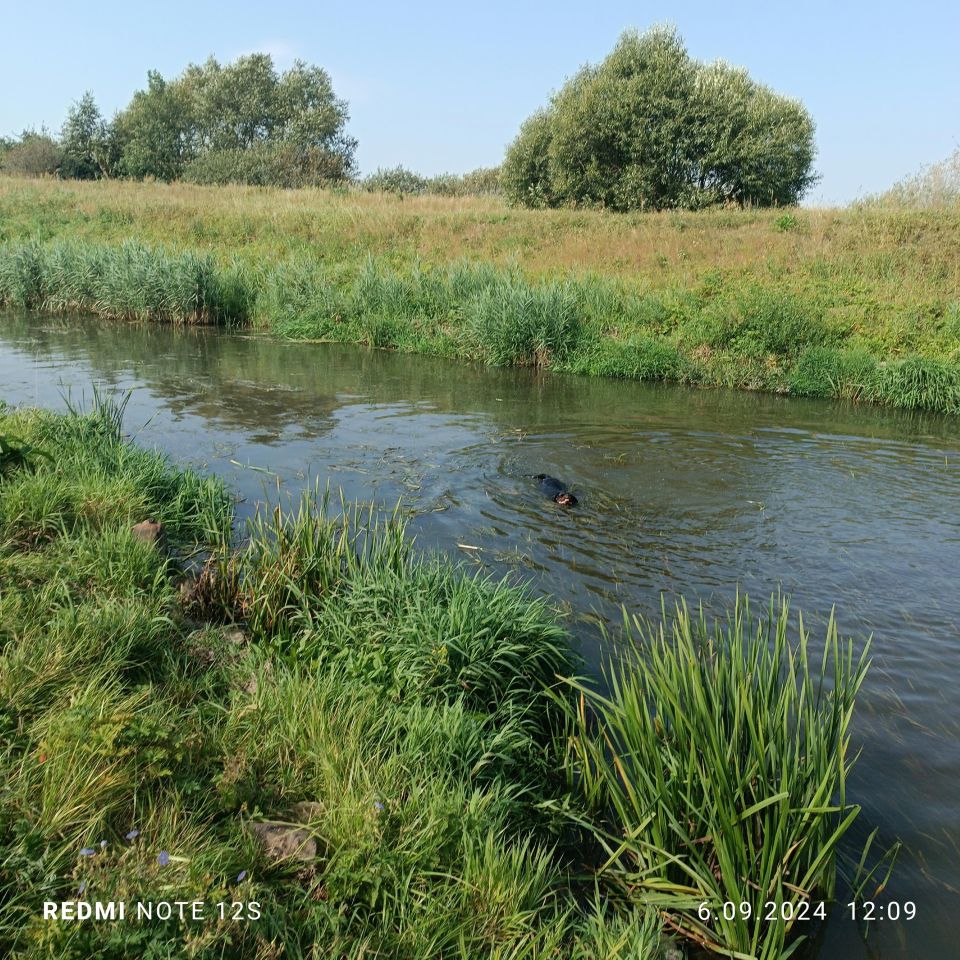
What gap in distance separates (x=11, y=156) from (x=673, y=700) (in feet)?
210

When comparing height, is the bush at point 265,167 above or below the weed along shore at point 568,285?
above

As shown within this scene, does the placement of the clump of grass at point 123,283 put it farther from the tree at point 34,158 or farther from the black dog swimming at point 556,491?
the tree at point 34,158

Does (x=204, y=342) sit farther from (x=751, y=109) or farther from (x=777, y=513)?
(x=751, y=109)

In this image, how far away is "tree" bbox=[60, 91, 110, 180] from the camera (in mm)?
53531

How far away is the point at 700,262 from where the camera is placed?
1936 centimetres

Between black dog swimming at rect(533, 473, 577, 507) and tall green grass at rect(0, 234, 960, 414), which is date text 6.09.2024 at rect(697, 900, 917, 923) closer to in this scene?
black dog swimming at rect(533, 473, 577, 507)

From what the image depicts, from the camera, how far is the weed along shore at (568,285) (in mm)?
14703

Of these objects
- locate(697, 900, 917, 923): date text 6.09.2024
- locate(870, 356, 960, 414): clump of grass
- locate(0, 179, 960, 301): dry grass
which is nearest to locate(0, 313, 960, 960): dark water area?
locate(697, 900, 917, 923): date text 6.09.2024

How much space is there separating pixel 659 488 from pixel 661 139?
25.9m

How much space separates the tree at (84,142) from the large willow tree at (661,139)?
124 feet

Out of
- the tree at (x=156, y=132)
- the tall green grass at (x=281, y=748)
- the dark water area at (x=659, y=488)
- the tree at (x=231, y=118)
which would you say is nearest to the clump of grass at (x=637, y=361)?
the dark water area at (x=659, y=488)

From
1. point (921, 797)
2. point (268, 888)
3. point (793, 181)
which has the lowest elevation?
point (921, 797)

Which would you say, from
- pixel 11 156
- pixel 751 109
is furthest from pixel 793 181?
pixel 11 156

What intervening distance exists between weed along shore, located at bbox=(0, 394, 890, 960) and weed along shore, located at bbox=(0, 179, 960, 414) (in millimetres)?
12015
